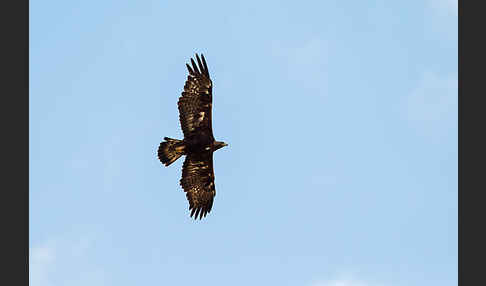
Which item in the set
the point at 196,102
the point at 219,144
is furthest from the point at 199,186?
the point at 196,102

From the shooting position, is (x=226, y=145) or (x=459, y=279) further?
(x=226, y=145)

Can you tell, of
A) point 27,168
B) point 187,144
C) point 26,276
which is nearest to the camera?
point 26,276

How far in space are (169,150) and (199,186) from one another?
2065 millimetres

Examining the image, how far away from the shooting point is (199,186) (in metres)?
29.6

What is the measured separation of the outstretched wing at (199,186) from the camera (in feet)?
96.3

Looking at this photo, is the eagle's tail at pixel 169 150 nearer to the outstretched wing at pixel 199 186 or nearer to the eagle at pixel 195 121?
the eagle at pixel 195 121

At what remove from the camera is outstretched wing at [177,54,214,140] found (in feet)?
92.3

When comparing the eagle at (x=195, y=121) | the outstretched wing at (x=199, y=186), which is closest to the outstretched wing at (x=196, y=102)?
the eagle at (x=195, y=121)

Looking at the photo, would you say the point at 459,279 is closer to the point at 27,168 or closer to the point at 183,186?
the point at 183,186

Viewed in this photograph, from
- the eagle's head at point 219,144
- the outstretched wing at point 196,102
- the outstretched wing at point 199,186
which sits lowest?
the outstretched wing at point 199,186

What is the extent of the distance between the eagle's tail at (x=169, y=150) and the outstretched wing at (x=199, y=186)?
1110 millimetres

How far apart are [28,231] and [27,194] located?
1.04 meters

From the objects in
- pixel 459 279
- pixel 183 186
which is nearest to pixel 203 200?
pixel 183 186

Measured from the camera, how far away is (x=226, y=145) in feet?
93.4
